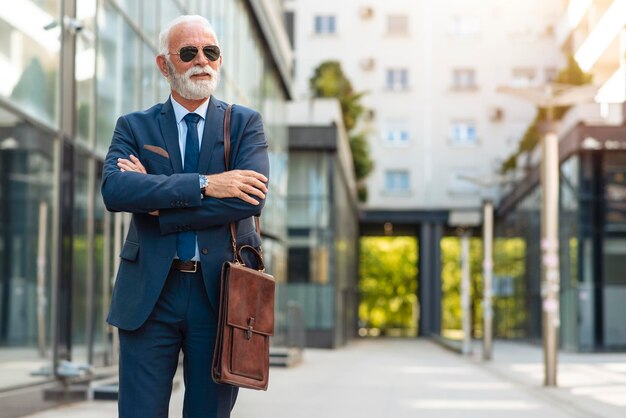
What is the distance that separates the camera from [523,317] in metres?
44.8

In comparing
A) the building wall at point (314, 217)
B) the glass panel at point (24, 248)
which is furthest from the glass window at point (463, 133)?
the glass panel at point (24, 248)

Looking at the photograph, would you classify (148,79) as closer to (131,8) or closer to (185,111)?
(131,8)

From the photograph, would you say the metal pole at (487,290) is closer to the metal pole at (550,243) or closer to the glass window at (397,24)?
the metal pole at (550,243)

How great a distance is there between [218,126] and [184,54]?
259 millimetres

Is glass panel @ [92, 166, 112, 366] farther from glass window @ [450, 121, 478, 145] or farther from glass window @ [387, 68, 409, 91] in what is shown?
glass window @ [387, 68, 409, 91]

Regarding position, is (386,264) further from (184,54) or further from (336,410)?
(184,54)

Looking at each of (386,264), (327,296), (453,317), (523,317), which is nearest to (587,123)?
(327,296)

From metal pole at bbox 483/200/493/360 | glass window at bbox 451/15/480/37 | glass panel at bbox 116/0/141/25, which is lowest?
metal pole at bbox 483/200/493/360

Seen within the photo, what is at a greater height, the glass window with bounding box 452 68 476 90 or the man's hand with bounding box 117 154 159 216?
the glass window with bounding box 452 68 476 90

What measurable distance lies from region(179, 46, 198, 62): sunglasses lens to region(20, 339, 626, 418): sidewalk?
6693 mm

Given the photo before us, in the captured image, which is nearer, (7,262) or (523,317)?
(7,262)

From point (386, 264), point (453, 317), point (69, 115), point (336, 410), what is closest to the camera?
point (336, 410)

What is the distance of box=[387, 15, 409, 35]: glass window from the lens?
5634 centimetres

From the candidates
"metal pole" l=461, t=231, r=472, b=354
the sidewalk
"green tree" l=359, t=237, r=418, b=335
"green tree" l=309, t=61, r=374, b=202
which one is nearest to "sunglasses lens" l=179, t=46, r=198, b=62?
the sidewalk
